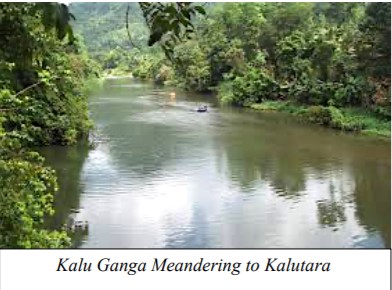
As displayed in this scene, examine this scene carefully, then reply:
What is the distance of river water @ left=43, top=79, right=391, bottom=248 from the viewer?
751 cm

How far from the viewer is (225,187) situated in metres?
9.58

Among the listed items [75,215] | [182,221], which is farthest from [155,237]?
[75,215]

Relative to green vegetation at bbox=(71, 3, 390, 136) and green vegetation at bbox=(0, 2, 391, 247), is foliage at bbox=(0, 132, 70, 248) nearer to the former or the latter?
green vegetation at bbox=(0, 2, 391, 247)

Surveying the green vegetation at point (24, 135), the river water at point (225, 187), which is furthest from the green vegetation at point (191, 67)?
the river water at point (225, 187)

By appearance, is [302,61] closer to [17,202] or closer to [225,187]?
[225,187]

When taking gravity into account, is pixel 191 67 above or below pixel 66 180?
above

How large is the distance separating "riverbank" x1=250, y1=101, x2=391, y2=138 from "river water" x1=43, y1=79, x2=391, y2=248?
45cm

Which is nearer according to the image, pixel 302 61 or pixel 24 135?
pixel 24 135

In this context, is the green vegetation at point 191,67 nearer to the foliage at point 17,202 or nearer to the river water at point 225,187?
the foliage at point 17,202

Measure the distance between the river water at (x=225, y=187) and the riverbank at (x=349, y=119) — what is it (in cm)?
45

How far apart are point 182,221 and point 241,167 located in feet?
11.0

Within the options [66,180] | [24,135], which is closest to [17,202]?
[24,135]

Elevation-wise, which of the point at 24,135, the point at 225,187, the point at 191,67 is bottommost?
the point at 225,187

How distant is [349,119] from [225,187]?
7.07 m
